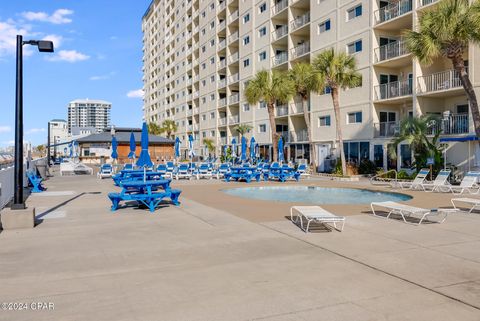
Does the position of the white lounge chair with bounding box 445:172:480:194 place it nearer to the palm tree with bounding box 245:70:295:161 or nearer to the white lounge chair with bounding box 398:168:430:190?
the white lounge chair with bounding box 398:168:430:190

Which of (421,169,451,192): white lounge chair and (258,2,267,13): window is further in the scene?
(258,2,267,13): window

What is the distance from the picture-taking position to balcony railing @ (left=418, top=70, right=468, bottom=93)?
24000 millimetres

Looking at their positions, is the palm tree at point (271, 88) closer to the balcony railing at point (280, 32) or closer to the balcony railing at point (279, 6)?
the balcony railing at point (280, 32)

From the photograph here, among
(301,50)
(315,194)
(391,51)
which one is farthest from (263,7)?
(315,194)

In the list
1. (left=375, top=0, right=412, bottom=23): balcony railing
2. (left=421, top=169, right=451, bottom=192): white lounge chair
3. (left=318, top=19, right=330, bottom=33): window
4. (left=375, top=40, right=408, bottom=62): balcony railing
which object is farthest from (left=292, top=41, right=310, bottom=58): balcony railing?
(left=421, top=169, right=451, bottom=192): white lounge chair

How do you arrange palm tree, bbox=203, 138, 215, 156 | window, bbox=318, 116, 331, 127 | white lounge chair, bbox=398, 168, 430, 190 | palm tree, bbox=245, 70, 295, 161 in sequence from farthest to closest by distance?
palm tree, bbox=203, 138, 215, 156 → window, bbox=318, 116, 331, 127 → palm tree, bbox=245, 70, 295, 161 → white lounge chair, bbox=398, 168, 430, 190

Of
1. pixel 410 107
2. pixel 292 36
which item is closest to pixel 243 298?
pixel 410 107

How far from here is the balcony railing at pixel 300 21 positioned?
38069 millimetres

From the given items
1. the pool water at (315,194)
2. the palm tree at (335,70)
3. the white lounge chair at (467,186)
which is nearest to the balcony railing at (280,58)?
the palm tree at (335,70)

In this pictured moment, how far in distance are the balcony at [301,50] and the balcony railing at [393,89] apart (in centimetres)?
1025

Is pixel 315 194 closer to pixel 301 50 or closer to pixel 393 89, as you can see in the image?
pixel 393 89

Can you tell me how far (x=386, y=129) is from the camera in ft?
94.2

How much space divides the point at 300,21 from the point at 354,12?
8.48m

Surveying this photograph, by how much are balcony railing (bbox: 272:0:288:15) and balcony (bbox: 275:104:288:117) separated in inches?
391
